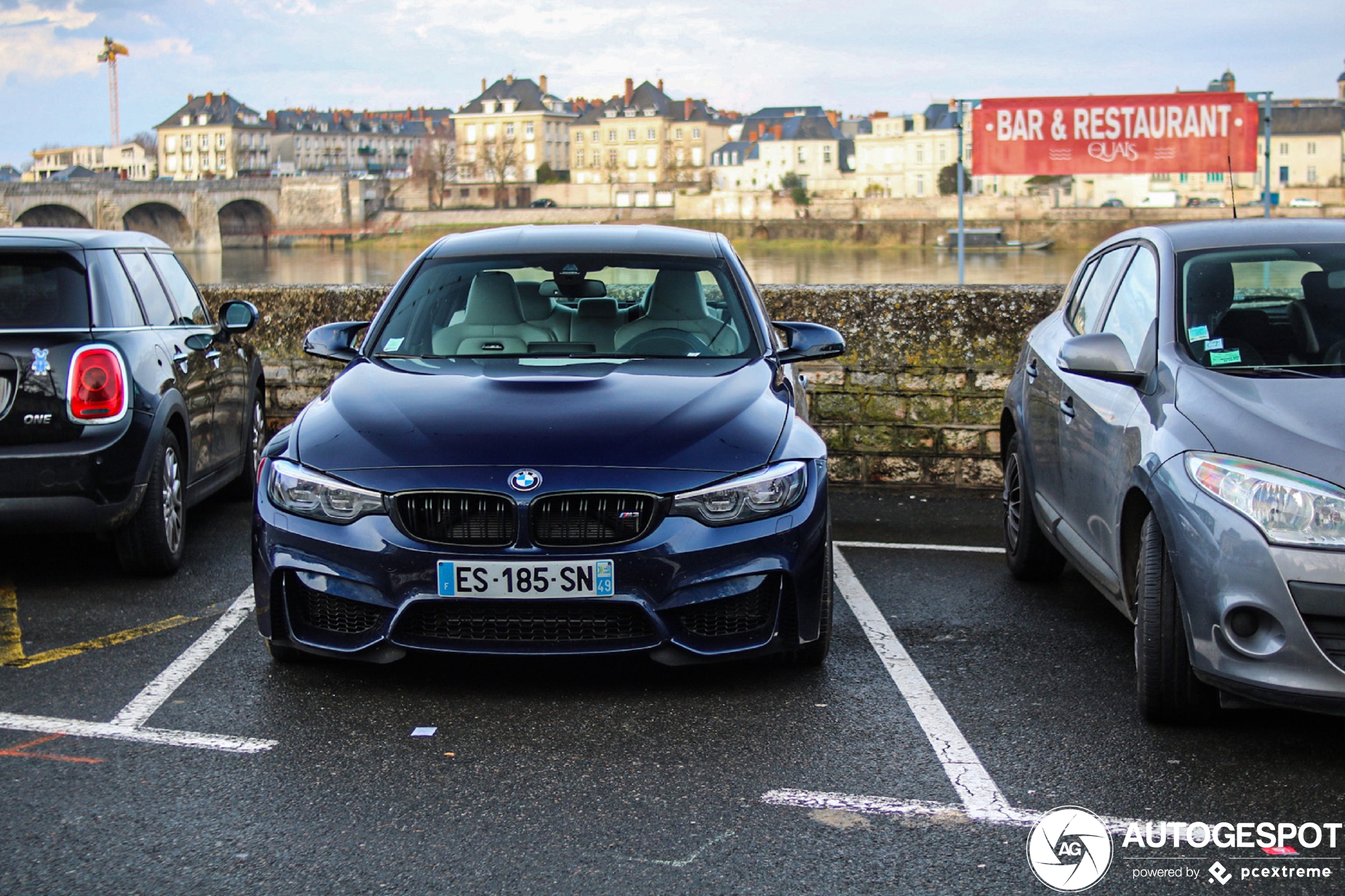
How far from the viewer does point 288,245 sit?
132625 millimetres

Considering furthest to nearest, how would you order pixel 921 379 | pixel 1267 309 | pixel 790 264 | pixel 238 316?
pixel 790 264 < pixel 921 379 < pixel 238 316 < pixel 1267 309

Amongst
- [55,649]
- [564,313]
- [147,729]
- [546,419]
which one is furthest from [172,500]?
[546,419]

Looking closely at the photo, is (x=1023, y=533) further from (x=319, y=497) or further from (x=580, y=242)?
(x=319, y=497)

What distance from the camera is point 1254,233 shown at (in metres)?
4.79

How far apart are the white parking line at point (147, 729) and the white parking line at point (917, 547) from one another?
126 inches

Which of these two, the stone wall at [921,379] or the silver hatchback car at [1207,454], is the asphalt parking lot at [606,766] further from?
the stone wall at [921,379]

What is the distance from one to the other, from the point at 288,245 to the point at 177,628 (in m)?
133

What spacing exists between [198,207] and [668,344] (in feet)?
386

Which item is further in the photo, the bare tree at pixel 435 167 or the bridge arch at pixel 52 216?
the bare tree at pixel 435 167

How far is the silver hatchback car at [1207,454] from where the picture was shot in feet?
11.3

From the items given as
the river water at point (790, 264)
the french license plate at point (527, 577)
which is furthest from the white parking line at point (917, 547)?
the river water at point (790, 264)

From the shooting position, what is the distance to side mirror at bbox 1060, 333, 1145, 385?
4332 mm

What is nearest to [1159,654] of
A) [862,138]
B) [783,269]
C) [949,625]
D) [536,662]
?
[949,625]

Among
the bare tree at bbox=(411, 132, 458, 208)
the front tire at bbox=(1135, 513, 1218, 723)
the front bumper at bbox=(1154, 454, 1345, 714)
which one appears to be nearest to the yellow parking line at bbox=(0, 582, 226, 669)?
the front tire at bbox=(1135, 513, 1218, 723)
